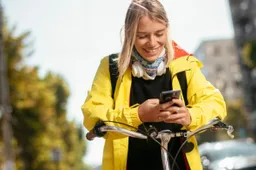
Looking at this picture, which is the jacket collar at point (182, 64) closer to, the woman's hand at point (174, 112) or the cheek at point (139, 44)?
the cheek at point (139, 44)

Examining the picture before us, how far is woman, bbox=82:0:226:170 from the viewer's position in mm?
2250

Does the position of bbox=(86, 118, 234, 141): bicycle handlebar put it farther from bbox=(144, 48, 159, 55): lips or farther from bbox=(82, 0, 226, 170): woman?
bbox=(144, 48, 159, 55): lips

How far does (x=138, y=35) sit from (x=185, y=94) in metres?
0.32

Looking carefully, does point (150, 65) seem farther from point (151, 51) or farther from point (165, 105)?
point (165, 105)

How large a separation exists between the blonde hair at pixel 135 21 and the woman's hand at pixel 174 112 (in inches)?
15.3

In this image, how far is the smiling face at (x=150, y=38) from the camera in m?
2.28

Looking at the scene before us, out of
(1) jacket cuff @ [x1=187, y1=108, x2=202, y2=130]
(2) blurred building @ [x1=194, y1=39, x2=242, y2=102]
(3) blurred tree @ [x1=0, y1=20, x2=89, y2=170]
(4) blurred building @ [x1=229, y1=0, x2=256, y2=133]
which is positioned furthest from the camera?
(2) blurred building @ [x1=194, y1=39, x2=242, y2=102]

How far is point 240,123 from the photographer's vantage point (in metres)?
62.5

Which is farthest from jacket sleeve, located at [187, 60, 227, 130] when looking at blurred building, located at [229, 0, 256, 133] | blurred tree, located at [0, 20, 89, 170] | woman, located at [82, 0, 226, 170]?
blurred building, located at [229, 0, 256, 133]

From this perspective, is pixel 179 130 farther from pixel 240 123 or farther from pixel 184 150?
pixel 240 123

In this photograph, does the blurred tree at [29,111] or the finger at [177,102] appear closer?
the finger at [177,102]

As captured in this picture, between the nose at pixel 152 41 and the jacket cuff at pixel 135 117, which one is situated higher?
the nose at pixel 152 41

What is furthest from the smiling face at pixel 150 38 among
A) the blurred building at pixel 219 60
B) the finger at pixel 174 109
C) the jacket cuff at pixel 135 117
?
the blurred building at pixel 219 60

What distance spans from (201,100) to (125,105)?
31 centimetres
